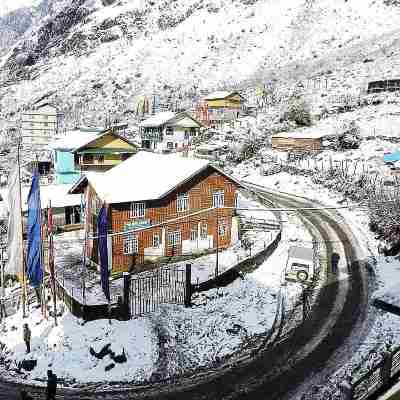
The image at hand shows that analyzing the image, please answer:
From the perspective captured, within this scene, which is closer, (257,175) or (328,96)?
(257,175)

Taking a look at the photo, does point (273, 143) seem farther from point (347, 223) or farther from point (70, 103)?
point (70, 103)

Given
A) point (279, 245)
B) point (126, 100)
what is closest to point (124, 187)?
point (279, 245)

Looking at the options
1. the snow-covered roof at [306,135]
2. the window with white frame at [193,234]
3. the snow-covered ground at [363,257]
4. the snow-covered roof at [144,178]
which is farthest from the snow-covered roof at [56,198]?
the snow-covered roof at [306,135]

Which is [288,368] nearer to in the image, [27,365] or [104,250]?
[104,250]

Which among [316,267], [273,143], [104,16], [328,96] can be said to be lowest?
[316,267]

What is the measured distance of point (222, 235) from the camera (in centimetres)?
3422

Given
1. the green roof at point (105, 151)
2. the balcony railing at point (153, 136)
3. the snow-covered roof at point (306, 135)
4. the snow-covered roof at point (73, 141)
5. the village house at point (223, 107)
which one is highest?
the village house at point (223, 107)

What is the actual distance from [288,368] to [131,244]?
14351 mm

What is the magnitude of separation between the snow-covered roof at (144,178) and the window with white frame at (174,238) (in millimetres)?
3294

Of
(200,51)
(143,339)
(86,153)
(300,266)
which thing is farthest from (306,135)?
(200,51)

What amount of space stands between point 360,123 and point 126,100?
2400 inches

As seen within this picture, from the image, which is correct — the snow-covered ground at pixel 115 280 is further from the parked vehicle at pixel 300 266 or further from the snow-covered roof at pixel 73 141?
the snow-covered roof at pixel 73 141

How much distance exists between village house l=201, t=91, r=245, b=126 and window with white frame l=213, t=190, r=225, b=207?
52.0 meters

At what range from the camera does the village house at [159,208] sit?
29750mm
